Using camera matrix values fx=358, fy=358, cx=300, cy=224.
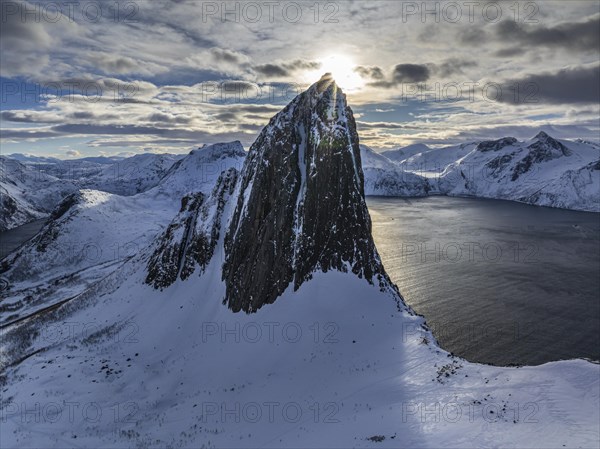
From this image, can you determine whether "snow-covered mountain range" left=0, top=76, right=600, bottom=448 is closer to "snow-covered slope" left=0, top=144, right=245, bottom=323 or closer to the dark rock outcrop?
the dark rock outcrop

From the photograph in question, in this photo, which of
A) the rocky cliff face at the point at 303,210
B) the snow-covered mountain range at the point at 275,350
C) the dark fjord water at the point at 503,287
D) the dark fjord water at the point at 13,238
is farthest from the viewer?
the dark fjord water at the point at 13,238

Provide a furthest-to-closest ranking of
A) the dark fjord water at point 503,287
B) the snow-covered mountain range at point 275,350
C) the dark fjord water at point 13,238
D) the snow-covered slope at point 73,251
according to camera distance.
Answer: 1. the dark fjord water at point 13,238
2. the snow-covered slope at point 73,251
3. the dark fjord water at point 503,287
4. the snow-covered mountain range at point 275,350

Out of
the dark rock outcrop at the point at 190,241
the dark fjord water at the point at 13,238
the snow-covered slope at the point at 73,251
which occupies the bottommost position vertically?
the dark fjord water at the point at 13,238

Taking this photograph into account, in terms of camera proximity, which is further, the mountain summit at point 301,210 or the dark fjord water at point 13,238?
the dark fjord water at point 13,238

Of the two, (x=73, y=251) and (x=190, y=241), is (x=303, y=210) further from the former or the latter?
(x=73, y=251)

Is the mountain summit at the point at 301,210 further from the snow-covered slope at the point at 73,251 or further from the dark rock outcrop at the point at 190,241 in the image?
the snow-covered slope at the point at 73,251

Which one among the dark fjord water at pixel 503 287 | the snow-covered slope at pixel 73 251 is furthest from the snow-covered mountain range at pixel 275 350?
the dark fjord water at pixel 503 287

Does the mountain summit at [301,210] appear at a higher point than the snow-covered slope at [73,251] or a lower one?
higher

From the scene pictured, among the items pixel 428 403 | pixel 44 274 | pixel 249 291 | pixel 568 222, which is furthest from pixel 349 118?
pixel 568 222
